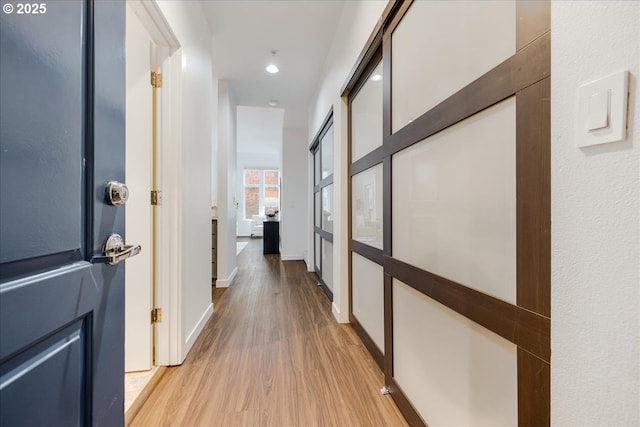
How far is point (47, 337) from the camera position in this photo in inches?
20.6

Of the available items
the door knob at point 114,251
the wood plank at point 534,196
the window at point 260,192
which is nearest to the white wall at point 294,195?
the window at point 260,192

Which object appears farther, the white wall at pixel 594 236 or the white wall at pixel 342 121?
the white wall at pixel 342 121

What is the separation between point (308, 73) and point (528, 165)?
3.32 m

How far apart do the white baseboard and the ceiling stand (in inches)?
105

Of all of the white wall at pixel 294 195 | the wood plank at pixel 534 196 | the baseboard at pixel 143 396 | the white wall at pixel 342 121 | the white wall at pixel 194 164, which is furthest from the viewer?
the white wall at pixel 294 195

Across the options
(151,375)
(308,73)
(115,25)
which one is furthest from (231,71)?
(151,375)

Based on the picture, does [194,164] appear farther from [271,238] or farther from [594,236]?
[271,238]

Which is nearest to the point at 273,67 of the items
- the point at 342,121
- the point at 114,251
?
the point at 342,121

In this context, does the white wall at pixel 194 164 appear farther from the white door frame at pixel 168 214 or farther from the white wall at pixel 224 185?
the white wall at pixel 224 185

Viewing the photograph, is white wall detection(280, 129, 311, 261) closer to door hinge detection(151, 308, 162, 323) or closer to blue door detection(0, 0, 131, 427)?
door hinge detection(151, 308, 162, 323)

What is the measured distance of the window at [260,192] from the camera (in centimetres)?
1008

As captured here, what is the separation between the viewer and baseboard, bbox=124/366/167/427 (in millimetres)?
1282

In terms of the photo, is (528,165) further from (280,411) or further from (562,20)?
(280,411)

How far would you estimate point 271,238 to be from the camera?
621cm
